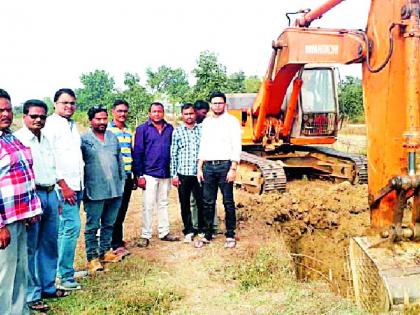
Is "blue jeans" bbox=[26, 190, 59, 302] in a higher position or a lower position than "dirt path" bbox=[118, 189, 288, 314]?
higher

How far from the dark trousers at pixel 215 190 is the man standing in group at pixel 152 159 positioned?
0.52 m

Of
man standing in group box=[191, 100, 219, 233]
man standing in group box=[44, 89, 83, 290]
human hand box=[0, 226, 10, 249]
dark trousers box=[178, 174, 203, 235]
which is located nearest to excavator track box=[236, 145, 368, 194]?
man standing in group box=[191, 100, 219, 233]

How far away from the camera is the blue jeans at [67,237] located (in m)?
4.45

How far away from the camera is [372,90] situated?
425 centimetres

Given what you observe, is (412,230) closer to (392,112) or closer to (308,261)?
(392,112)

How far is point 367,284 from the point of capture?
3918 mm

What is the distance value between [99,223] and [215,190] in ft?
4.70

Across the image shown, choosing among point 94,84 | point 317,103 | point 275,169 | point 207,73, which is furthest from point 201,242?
point 94,84

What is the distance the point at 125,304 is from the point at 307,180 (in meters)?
7.21

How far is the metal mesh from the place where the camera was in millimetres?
3676

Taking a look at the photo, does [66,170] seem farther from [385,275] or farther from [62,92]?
[385,275]

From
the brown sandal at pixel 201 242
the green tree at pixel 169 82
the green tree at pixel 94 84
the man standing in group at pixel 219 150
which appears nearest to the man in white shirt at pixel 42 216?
the brown sandal at pixel 201 242

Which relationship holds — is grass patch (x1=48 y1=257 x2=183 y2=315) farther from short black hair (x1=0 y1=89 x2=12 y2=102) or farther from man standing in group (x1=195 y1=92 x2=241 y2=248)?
short black hair (x1=0 y1=89 x2=12 y2=102)

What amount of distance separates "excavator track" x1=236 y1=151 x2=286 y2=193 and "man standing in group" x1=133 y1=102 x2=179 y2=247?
134 inches
